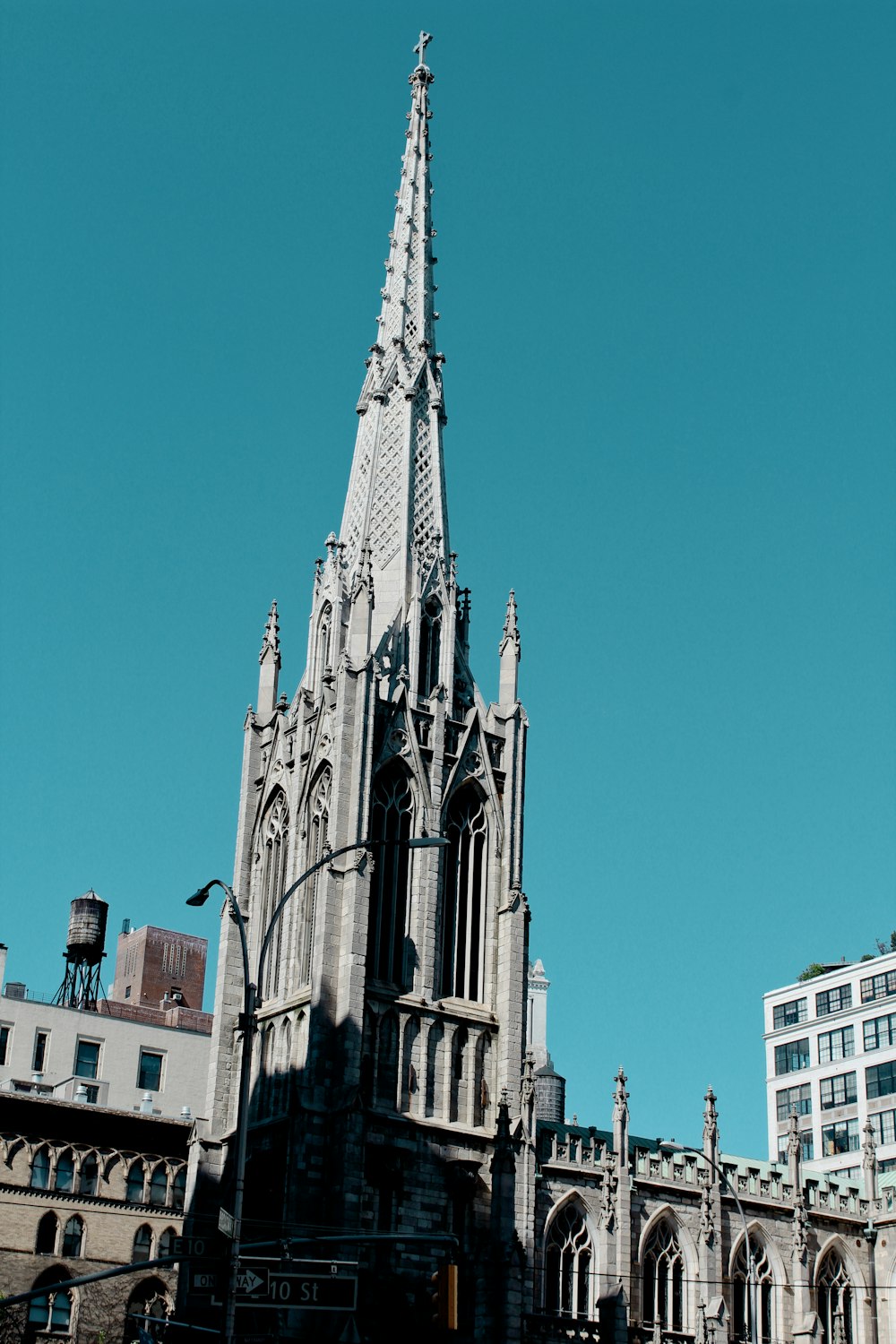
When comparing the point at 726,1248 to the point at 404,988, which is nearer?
the point at 404,988

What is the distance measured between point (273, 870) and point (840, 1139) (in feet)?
145

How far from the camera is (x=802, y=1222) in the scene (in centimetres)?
6956

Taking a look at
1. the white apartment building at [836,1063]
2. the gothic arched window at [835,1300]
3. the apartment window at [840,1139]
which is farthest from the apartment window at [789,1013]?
the gothic arched window at [835,1300]

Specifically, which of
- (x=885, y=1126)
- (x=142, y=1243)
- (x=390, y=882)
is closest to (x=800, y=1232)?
(x=390, y=882)

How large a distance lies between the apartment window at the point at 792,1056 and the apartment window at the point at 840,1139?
16.4 ft

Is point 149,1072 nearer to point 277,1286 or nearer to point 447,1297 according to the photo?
point 277,1286

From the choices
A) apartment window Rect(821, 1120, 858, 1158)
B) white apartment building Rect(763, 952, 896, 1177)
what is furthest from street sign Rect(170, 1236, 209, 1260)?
apartment window Rect(821, 1120, 858, 1158)

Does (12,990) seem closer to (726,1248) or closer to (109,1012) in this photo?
(109,1012)

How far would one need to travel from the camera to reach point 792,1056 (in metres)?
105

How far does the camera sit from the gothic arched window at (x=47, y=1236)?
209ft

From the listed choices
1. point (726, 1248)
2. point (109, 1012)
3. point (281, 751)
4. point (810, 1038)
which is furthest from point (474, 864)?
point (810, 1038)

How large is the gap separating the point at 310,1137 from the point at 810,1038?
5200 cm

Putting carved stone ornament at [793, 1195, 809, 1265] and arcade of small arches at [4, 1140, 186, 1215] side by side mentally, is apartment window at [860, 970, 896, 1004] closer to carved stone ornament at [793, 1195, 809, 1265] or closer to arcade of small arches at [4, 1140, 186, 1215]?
carved stone ornament at [793, 1195, 809, 1265]

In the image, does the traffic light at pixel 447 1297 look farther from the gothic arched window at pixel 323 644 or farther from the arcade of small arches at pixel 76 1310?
the gothic arched window at pixel 323 644
